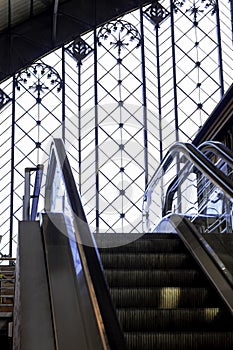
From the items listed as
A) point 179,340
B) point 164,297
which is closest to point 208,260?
point 164,297

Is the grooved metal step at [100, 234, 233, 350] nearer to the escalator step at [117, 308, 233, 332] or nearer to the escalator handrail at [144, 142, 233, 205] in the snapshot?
the escalator step at [117, 308, 233, 332]

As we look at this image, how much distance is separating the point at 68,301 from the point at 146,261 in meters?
1.69

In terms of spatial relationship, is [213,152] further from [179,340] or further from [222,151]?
[179,340]

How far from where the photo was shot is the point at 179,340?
12.3 ft

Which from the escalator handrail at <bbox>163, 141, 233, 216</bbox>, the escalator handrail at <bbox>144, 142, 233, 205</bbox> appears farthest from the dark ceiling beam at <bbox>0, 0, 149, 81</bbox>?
the escalator handrail at <bbox>144, 142, 233, 205</bbox>

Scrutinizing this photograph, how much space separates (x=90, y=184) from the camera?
1223 centimetres

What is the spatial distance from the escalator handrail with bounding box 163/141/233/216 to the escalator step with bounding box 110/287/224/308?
3.40ft

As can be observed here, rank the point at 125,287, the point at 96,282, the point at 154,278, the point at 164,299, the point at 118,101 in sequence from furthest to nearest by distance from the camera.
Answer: the point at 118,101, the point at 154,278, the point at 125,287, the point at 164,299, the point at 96,282

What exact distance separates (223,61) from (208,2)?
57.0 inches

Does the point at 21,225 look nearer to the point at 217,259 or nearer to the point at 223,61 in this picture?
the point at 217,259

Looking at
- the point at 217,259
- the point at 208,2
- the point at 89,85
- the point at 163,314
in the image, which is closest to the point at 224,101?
the point at 217,259

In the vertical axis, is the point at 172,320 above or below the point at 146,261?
below

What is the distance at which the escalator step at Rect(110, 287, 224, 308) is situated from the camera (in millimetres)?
4316

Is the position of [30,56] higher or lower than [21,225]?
higher
